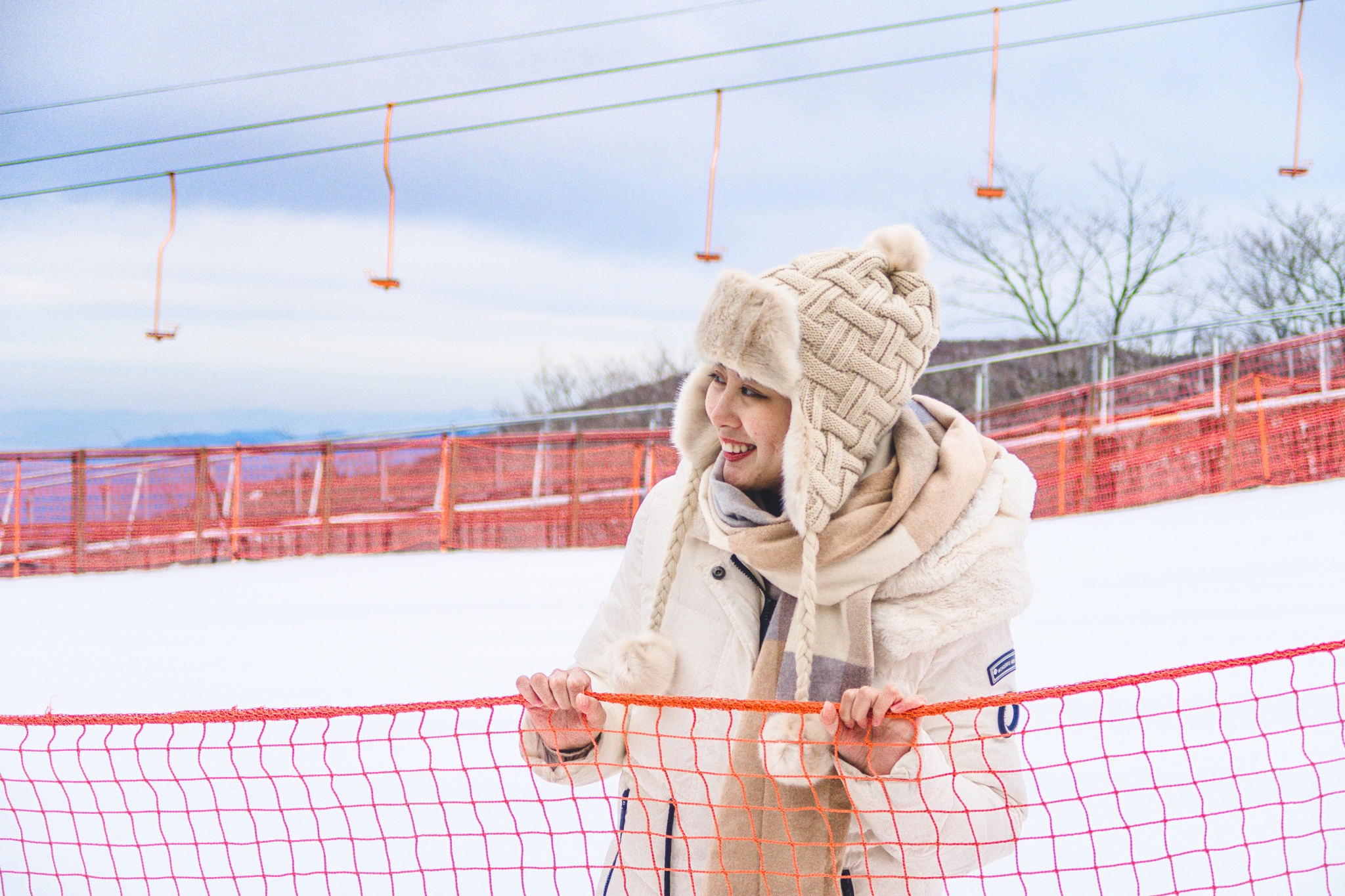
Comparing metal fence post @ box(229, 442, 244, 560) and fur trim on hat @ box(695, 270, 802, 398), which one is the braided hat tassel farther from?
metal fence post @ box(229, 442, 244, 560)

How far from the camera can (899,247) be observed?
1612 mm

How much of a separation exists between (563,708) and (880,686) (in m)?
0.55

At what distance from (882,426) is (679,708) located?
0.63m

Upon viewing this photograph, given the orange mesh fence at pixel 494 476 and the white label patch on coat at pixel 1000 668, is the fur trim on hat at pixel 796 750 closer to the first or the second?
the white label patch on coat at pixel 1000 668

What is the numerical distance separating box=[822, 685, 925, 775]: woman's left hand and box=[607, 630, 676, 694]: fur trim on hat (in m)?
0.33

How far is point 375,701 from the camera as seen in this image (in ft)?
15.3

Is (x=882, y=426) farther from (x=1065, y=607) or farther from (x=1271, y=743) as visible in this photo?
(x=1065, y=607)

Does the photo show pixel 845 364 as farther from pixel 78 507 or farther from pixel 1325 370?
pixel 1325 370

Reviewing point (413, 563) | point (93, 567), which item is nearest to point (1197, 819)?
point (413, 563)

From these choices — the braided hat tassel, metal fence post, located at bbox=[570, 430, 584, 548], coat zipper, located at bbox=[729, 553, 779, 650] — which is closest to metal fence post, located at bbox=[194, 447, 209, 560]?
metal fence post, located at bbox=[570, 430, 584, 548]

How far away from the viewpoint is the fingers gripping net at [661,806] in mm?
1525

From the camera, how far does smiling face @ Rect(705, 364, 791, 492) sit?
1.61 metres

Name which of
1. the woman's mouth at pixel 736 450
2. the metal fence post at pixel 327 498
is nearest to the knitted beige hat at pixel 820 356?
the woman's mouth at pixel 736 450

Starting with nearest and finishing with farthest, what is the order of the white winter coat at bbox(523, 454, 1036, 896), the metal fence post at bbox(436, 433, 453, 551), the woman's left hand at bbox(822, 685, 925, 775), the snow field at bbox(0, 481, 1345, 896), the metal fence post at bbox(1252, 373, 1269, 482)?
1. the woman's left hand at bbox(822, 685, 925, 775)
2. the white winter coat at bbox(523, 454, 1036, 896)
3. the snow field at bbox(0, 481, 1345, 896)
4. the metal fence post at bbox(1252, 373, 1269, 482)
5. the metal fence post at bbox(436, 433, 453, 551)
